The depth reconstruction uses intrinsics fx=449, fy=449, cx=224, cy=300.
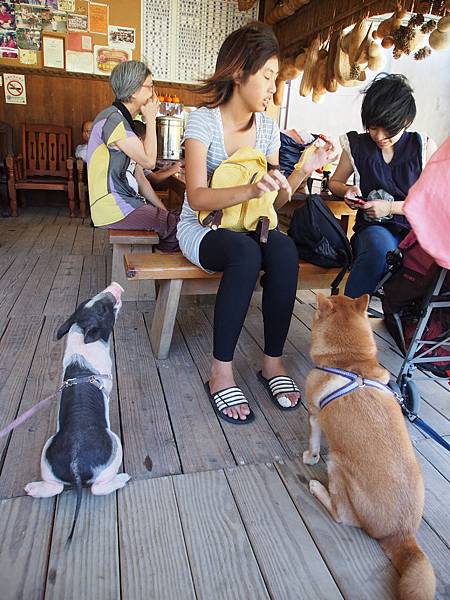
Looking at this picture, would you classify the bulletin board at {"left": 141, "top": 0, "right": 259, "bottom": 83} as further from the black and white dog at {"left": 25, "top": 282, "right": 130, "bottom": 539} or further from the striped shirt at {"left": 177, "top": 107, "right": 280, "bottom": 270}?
the black and white dog at {"left": 25, "top": 282, "right": 130, "bottom": 539}

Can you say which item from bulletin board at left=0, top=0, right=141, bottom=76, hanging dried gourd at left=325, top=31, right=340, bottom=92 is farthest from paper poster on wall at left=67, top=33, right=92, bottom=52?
hanging dried gourd at left=325, top=31, right=340, bottom=92

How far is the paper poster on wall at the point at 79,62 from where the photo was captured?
5297mm

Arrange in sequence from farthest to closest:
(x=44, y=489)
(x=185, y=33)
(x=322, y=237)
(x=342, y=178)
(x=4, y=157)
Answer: (x=185, y=33), (x=4, y=157), (x=342, y=178), (x=322, y=237), (x=44, y=489)

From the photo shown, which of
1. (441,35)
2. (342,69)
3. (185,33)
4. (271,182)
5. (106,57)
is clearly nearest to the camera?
(271,182)

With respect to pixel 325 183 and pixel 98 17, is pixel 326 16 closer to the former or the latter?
pixel 325 183

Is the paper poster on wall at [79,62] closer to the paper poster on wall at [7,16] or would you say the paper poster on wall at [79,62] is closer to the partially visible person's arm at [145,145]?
the paper poster on wall at [7,16]

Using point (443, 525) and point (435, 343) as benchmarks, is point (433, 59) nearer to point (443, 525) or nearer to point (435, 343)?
point (435, 343)

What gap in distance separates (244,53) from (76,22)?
→ 4.51m

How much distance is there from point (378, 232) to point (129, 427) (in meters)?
1.34

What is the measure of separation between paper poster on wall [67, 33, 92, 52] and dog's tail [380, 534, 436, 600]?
5.86 metres

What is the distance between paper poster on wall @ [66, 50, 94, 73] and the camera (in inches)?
209

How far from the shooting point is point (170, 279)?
1.98 metres

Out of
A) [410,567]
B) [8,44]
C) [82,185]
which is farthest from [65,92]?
[410,567]

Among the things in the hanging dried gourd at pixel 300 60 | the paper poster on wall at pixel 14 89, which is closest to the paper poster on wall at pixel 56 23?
the paper poster on wall at pixel 14 89
